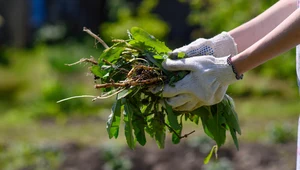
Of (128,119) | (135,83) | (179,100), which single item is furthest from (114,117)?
(179,100)

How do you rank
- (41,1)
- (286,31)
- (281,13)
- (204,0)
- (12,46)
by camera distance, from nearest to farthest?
(286,31) < (281,13) < (204,0) < (12,46) < (41,1)

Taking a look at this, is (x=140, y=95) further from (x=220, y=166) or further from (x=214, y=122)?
(x=220, y=166)

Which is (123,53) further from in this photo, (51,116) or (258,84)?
(258,84)

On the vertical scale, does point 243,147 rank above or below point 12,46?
below

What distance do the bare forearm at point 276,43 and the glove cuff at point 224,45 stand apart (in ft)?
0.90

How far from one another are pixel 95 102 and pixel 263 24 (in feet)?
16.5

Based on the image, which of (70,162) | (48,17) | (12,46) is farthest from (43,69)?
(70,162)

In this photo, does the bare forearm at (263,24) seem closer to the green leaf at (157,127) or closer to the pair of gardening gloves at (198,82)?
the pair of gardening gloves at (198,82)

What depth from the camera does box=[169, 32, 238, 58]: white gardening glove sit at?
2.53 m

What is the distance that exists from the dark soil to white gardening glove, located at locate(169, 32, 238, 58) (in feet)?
7.68

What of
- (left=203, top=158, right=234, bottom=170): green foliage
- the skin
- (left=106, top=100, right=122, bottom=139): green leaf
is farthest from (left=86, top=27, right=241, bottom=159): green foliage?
(left=203, top=158, right=234, bottom=170): green foliage

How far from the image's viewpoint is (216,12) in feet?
24.0

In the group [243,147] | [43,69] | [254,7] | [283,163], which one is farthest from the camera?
[43,69]

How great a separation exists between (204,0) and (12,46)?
5.56 metres
